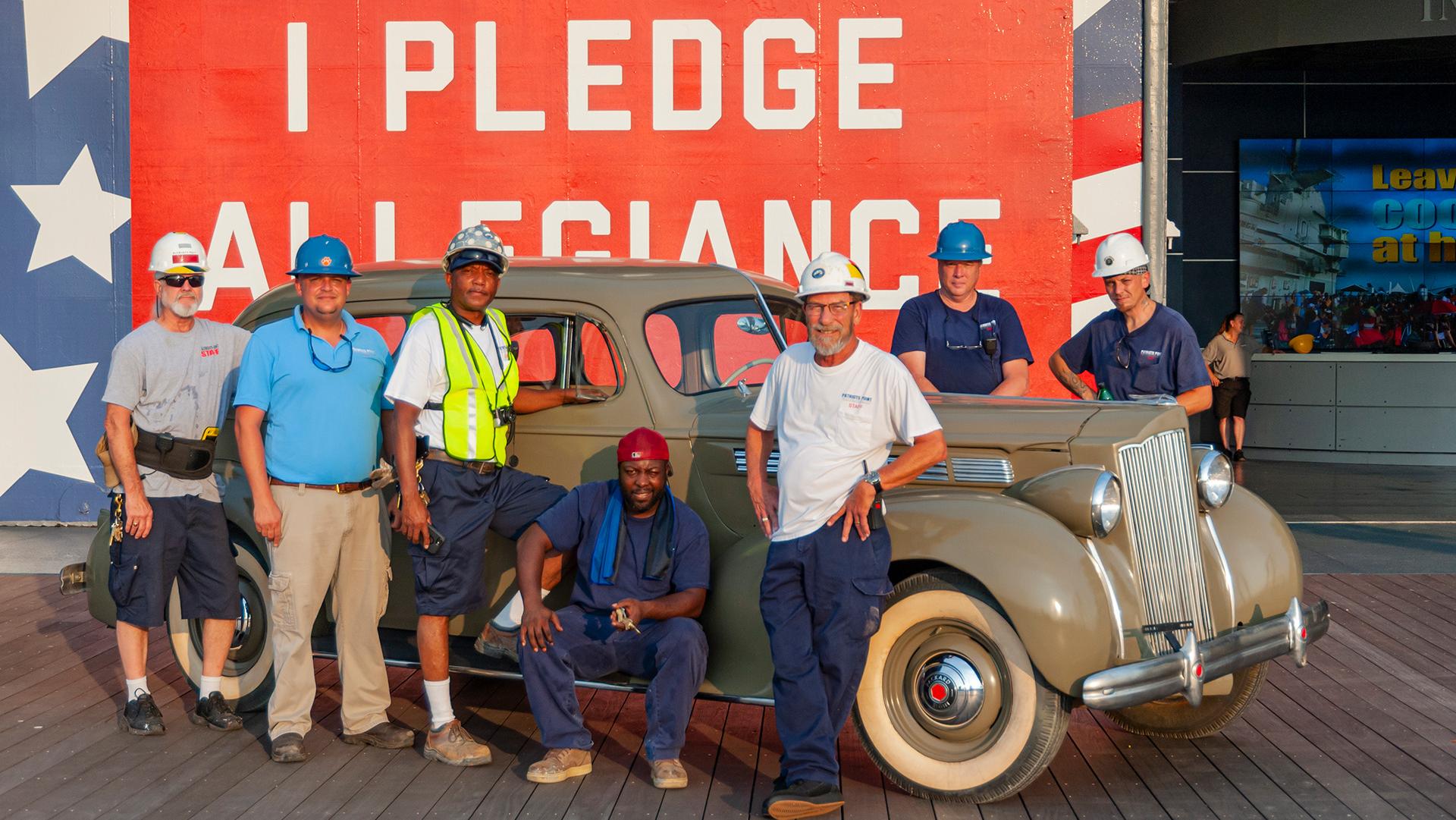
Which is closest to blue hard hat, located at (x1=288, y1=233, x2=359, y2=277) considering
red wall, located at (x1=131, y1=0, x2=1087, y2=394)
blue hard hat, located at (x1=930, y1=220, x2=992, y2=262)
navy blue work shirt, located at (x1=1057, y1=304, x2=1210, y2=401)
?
blue hard hat, located at (x1=930, y1=220, x2=992, y2=262)

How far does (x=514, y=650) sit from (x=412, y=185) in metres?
5.48

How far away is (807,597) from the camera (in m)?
4.71

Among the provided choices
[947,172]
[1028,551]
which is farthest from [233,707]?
[947,172]

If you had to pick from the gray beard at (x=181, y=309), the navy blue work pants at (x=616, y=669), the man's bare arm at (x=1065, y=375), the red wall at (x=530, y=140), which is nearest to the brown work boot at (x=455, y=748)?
the navy blue work pants at (x=616, y=669)

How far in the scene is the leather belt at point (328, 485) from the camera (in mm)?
5316

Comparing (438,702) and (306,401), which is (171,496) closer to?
(306,401)

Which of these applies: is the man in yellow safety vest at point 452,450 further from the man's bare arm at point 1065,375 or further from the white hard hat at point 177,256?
the man's bare arm at point 1065,375

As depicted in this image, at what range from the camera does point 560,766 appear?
4969mm

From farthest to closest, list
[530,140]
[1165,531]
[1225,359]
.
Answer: [1225,359] < [530,140] < [1165,531]

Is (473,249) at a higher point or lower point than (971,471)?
higher

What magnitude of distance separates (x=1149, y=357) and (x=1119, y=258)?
1.51 feet

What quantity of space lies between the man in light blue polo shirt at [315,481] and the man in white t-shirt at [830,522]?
5.57ft

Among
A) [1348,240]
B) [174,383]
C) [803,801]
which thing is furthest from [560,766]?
[1348,240]

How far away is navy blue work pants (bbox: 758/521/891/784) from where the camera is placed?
4.62 meters
